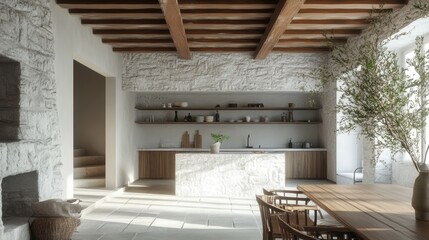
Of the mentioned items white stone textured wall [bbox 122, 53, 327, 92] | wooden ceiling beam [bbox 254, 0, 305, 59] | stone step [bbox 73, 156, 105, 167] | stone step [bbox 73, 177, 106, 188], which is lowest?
stone step [bbox 73, 177, 106, 188]

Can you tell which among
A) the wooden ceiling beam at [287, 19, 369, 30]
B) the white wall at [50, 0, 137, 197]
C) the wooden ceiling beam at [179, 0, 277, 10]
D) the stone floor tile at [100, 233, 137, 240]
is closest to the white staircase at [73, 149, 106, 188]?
the white wall at [50, 0, 137, 197]

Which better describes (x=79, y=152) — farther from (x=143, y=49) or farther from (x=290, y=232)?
(x=290, y=232)

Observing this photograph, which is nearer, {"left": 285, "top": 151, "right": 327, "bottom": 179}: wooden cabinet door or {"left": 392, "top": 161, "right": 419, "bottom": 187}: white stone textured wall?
{"left": 392, "top": 161, "right": 419, "bottom": 187}: white stone textured wall

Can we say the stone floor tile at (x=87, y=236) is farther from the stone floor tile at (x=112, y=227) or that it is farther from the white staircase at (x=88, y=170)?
the white staircase at (x=88, y=170)

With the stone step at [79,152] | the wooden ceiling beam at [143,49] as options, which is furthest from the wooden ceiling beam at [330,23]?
the stone step at [79,152]

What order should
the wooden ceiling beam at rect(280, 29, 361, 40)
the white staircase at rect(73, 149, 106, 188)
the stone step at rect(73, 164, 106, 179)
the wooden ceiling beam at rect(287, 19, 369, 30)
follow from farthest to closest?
the stone step at rect(73, 164, 106, 179), the white staircase at rect(73, 149, 106, 188), the wooden ceiling beam at rect(280, 29, 361, 40), the wooden ceiling beam at rect(287, 19, 369, 30)

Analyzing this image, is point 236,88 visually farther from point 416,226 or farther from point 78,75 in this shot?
point 416,226

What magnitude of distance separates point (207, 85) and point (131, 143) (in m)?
2.53

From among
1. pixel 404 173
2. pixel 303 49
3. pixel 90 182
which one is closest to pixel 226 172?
pixel 90 182

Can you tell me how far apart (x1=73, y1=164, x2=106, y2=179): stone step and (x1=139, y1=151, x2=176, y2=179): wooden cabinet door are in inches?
61.1

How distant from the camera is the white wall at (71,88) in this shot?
6.78 meters

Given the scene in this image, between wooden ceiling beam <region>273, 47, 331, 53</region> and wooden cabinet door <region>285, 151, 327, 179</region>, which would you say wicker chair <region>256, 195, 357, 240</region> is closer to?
wooden ceiling beam <region>273, 47, 331, 53</region>

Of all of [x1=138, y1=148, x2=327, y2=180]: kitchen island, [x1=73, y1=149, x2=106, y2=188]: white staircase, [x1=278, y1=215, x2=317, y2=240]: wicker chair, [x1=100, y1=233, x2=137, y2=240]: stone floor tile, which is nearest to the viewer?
[x1=278, y1=215, x2=317, y2=240]: wicker chair

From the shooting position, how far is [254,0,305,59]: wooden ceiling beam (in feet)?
20.4
